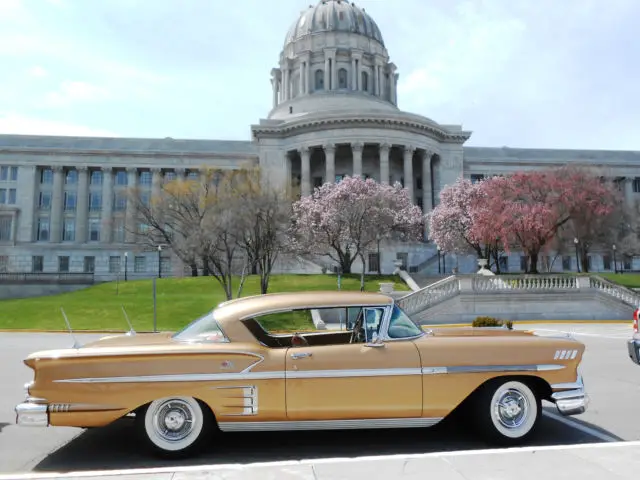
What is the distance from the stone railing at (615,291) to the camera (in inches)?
1182

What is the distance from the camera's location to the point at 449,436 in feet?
20.9

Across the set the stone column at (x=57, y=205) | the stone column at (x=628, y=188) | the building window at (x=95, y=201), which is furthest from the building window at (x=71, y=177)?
the stone column at (x=628, y=188)

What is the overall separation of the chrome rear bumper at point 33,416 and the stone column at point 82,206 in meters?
65.5

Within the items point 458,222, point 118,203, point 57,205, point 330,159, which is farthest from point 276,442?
point 57,205

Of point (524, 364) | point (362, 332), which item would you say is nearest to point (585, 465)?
point (524, 364)

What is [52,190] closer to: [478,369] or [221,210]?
[221,210]

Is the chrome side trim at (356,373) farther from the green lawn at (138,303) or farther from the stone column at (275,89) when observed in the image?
the stone column at (275,89)

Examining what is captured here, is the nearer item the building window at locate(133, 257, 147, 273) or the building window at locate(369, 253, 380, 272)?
the building window at locate(369, 253, 380, 272)

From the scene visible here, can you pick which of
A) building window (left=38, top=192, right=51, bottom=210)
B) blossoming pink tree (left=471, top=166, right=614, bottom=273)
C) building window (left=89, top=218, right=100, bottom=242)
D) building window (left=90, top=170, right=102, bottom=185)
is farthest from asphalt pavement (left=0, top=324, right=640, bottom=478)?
building window (left=38, top=192, right=51, bottom=210)

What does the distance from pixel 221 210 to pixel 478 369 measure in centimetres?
2890

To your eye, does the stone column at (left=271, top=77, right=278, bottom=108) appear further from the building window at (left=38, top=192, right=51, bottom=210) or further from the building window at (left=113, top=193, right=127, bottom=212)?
the building window at (left=38, top=192, right=51, bottom=210)

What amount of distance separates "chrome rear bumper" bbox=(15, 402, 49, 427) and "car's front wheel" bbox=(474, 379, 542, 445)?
4.70 m

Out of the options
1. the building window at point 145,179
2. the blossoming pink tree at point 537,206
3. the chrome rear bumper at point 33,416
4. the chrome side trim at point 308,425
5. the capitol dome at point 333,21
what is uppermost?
the capitol dome at point 333,21

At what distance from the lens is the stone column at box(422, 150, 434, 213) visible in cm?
6025
